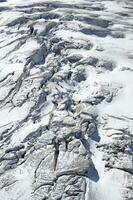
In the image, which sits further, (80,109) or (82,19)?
(82,19)

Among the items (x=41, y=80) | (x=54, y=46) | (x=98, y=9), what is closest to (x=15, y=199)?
(x=41, y=80)

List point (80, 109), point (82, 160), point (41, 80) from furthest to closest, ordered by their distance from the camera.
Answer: point (41, 80), point (80, 109), point (82, 160)

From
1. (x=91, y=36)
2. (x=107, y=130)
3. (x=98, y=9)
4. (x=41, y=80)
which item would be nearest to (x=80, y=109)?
(x=107, y=130)

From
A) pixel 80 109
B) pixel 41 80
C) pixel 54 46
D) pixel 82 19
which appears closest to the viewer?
pixel 80 109

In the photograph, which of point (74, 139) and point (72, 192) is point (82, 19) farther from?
point (72, 192)

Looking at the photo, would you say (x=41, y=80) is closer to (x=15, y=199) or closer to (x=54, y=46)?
(x=54, y=46)

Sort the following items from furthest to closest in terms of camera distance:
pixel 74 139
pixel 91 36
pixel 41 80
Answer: pixel 91 36
pixel 41 80
pixel 74 139
